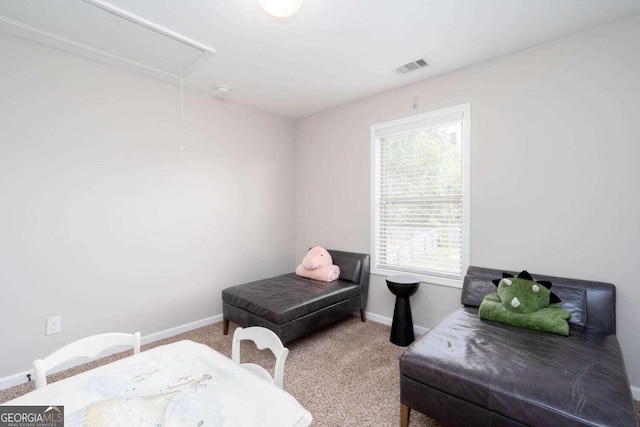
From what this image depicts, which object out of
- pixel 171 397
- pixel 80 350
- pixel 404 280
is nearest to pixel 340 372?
pixel 404 280

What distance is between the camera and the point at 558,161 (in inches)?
87.9

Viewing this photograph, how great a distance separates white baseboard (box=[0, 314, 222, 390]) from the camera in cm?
213

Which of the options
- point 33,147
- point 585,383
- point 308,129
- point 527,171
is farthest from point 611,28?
point 33,147

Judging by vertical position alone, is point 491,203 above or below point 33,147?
below

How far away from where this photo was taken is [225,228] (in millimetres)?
3412

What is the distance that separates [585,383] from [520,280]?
33.3 inches

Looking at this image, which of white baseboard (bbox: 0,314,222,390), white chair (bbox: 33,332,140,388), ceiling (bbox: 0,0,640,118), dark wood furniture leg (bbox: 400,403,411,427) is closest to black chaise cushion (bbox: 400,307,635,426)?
dark wood furniture leg (bbox: 400,403,411,427)

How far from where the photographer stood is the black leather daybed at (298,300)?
99.6 inches

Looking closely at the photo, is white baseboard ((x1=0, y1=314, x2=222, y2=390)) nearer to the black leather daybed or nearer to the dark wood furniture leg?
the black leather daybed

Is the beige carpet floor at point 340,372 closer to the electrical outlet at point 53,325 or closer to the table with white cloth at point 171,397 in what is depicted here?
the electrical outlet at point 53,325

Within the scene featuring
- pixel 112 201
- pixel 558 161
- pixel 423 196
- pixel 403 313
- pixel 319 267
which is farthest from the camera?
pixel 319 267

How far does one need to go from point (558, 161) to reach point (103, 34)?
3.58 metres

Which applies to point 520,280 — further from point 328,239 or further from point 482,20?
point 328,239

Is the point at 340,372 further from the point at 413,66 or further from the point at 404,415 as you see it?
the point at 413,66
